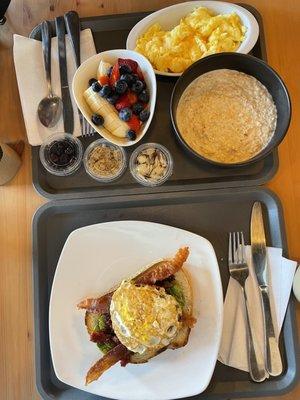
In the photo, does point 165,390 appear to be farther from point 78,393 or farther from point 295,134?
point 295,134

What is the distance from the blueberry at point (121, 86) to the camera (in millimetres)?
1180

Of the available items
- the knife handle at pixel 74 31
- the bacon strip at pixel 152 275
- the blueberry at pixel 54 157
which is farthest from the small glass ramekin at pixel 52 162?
A: the bacon strip at pixel 152 275

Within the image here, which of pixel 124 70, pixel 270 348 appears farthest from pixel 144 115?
pixel 270 348

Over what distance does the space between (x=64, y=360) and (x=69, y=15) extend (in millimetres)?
966

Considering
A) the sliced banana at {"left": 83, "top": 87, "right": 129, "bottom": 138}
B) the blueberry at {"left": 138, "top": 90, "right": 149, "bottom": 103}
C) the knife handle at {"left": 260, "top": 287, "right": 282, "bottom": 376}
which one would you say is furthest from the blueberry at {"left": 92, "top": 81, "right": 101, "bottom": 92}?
the knife handle at {"left": 260, "top": 287, "right": 282, "bottom": 376}

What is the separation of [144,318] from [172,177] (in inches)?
16.1

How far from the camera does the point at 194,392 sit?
1110 millimetres

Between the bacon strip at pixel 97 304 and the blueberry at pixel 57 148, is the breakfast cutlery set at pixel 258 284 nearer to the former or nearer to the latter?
the bacon strip at pixel 97 304

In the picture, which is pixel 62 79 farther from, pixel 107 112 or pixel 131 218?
pixel 131 218

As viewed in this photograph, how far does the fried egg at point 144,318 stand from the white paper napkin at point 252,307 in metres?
0.17

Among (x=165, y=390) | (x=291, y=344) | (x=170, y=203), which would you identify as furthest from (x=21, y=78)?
(x=291, y=344)

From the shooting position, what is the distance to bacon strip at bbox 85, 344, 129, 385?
111 cm

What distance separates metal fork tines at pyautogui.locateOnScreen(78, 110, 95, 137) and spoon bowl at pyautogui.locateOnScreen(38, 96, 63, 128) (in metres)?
0.07

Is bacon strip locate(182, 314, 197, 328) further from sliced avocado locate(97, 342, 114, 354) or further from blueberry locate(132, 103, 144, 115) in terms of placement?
blueberry locate(132, 103, 144, 115)
